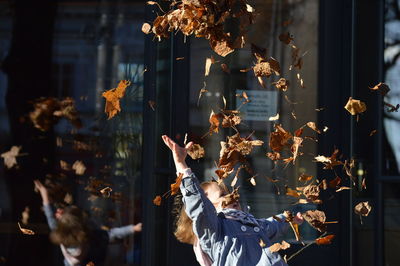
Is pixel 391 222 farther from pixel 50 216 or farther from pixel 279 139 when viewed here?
pixel 50 216

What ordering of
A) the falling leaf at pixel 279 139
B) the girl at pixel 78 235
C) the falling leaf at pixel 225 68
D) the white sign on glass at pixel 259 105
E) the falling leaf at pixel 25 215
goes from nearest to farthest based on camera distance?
the falling leaf at pixel 279 139
the falling leaf at pixel 225 68
the white sign on glass at pixel 259 105
the girl at pixel 78 235
the falling leaf at pixel 25 215

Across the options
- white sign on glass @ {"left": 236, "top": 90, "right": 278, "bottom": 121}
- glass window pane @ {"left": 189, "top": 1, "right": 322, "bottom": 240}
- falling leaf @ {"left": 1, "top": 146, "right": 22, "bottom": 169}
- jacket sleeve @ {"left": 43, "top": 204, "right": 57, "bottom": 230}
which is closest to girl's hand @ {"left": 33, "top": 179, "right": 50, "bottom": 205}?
falling leaf @ {"left": 1, "top": 146, "right": 22, "bottom": 169}

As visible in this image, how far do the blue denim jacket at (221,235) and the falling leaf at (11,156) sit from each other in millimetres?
3755

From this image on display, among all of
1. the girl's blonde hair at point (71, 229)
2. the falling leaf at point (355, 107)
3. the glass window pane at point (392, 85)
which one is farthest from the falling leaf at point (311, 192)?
the girl's blonde hair at point (71, 229)

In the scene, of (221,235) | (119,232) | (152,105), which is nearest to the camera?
(221,235)

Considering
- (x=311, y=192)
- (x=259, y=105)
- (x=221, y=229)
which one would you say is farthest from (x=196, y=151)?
(x=221, y=229)

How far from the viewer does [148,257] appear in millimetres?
5832

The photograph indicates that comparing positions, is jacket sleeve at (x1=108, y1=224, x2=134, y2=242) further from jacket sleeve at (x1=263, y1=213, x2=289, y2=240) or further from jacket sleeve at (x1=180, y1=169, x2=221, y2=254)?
jacket sleeve at (x1=180, y1=169, x2=221, y2=254)

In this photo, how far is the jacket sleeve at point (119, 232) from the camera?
21.7 feet

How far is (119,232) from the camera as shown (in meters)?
6.80

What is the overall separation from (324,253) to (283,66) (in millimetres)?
1430

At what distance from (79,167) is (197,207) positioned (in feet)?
11.3

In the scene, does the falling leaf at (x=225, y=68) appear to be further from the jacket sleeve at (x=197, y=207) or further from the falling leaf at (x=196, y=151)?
the jacket sleeve at (x=197, y=207)

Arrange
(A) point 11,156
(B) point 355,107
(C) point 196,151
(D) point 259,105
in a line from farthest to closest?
(A) point 11,156 → (D) point 259,105 → (C) point 196,151 → (B) point 355,107
